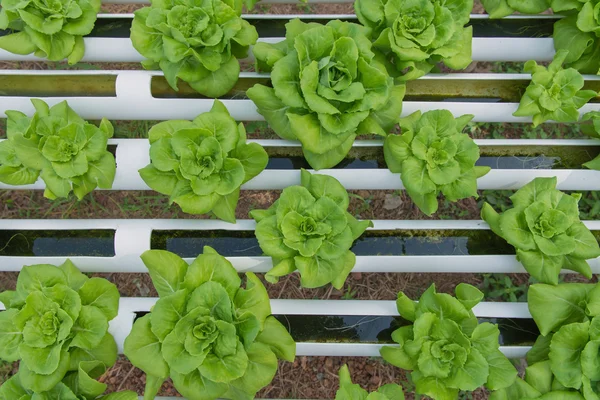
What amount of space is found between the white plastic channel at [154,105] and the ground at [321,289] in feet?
1.79

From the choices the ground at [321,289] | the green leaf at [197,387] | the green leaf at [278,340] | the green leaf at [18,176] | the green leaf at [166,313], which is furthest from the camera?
the ground at [321,289]

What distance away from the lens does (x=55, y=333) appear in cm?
A: 241

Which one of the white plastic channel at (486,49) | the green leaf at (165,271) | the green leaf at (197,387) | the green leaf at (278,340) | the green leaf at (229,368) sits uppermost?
the white plastic channel at (486,49)

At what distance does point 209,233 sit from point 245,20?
129 cm

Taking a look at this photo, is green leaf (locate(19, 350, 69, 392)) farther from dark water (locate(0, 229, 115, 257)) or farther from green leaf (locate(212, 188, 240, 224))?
green leaf (locate(212, 188, 240, 224))

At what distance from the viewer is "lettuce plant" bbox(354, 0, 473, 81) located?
2543mm

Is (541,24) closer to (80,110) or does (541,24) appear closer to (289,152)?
(289,152)

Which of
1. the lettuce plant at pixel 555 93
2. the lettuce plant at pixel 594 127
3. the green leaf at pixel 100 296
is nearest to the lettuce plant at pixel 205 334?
the green leaf at pixel 100 296

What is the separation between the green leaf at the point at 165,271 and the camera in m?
2.39

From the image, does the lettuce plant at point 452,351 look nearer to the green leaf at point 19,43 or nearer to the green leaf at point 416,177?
the green leaf at point 416,177

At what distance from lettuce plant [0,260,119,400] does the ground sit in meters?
0.66

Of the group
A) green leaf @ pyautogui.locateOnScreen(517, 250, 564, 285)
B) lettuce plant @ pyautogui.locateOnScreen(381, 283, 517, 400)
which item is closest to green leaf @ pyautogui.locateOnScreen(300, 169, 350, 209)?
lettuce plant @ pyautogui.locateOnScreen(381, 283, 517, 400)

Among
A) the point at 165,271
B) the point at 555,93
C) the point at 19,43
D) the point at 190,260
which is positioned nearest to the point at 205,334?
the point at 165,271

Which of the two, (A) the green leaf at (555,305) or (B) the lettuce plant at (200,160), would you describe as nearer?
(B) the lettuce plant at (200,160)
